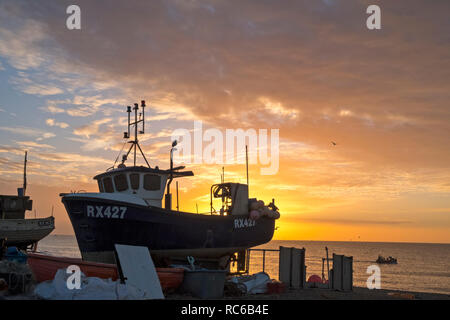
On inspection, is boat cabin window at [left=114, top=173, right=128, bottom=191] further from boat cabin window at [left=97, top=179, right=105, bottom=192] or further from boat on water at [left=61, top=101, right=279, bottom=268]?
boat cabin window at [left=97, top=179, right=105, bottom=192]

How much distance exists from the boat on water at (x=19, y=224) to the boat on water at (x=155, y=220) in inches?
929

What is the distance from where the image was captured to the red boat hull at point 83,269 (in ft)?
52.3

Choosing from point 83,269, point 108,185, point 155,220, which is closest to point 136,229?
point 155,220

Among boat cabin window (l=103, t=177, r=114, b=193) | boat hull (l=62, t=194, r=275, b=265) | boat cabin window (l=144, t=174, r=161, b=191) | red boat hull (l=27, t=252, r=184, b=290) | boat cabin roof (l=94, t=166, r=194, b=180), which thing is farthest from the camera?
boat cabin window (l=103, t=177, r=114, b=193)

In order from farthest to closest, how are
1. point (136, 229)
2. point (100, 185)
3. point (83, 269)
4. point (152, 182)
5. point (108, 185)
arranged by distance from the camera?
point (100, 185) < point (108, 185) < point (152, 182) < point (136, 229) < point (83, 269)

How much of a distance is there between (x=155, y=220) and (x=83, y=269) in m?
5.39

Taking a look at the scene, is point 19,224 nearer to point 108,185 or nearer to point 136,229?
point 108,185

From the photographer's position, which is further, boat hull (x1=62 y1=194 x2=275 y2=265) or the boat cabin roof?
the boat cabin roof

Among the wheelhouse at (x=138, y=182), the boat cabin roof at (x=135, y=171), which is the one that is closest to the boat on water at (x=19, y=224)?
the boat cabin roof at (x=135, y=171)

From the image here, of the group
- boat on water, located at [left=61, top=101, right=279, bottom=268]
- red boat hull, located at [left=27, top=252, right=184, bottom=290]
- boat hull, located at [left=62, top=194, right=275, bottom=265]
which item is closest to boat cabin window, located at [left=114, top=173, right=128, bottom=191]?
boat on water, located at [left=61, top=101, right=279, bottom=268]

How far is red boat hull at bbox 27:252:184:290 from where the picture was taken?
15949mm

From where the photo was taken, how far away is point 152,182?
77.1 ft

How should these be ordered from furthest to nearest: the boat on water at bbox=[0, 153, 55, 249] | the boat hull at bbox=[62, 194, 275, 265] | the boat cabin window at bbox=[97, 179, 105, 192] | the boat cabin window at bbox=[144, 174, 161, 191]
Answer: the boat on water at bbox=[0, 153, 55, 249], the boat cabin window at bbox=[97, 179, 105, 192], the boat cabin window at bbox=[144, 174, 161, 191], the boat hull at bbox=[62, 194, 275, 265]
